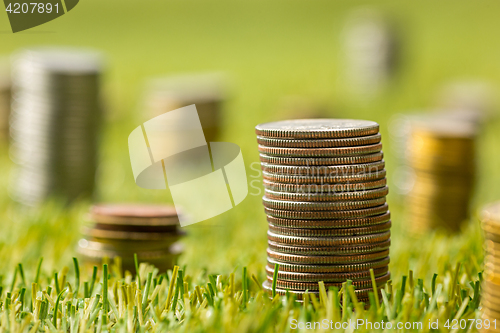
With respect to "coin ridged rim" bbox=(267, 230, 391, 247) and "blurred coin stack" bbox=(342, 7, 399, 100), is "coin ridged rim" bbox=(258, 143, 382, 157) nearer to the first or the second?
"coin ridged rim" bbox=(267, 230, 391, 247)

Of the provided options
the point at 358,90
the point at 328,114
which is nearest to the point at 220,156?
the point at 328,114

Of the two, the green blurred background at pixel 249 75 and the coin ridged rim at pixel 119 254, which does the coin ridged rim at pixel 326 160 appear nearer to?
the green blurred background at pixel 249 75

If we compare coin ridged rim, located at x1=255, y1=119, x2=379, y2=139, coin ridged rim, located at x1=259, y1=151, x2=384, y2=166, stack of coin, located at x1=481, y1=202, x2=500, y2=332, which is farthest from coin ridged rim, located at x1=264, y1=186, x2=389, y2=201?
stack of coin, located at x1=481, y1=202, x2=500, y2=332

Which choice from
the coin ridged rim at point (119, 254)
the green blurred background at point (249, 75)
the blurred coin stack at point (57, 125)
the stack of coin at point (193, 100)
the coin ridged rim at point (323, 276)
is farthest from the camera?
the stack of coin at point (193, 100)

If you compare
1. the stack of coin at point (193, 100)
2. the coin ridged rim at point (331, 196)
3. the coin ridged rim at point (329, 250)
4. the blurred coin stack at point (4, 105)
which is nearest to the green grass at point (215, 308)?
the coin ridged rim at point (329, 250)

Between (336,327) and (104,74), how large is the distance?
13.0 ft

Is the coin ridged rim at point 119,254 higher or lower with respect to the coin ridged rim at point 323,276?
lower

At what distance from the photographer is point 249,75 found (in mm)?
15805

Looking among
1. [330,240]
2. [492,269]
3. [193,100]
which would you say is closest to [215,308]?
[330,240]

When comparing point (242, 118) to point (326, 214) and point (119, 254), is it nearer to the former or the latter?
point (119, 254)

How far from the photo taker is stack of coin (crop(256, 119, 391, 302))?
2.58 meters

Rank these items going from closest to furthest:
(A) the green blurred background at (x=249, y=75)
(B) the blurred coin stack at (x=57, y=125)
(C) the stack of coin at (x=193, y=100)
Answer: (A) the green blurred background at (x=249, y=75) → (B) the blurred coin stack at (x=57, y=125) → (C) the stack of coin at (x=193, y=100)

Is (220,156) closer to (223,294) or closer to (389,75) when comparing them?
(223,294)

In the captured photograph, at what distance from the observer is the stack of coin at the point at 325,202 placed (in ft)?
8.48
